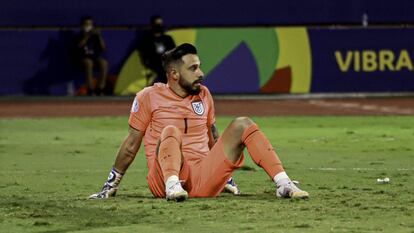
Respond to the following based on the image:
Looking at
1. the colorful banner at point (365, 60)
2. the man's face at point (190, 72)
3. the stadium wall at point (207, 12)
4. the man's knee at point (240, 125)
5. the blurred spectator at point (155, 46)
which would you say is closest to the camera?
the man's knee at point (240, 125)

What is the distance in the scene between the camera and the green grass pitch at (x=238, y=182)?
7867 millimetres

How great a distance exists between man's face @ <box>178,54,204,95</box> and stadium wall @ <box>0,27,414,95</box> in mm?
17065

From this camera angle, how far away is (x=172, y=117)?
9.22 metres

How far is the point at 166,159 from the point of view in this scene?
8.80 m

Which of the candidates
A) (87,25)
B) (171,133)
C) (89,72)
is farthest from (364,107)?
(171,133)

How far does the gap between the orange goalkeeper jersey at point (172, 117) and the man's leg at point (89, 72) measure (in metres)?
16.8

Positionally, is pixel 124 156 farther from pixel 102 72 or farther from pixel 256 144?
pixel 102 72

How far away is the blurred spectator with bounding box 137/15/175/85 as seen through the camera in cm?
2614

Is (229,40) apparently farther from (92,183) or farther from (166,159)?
(166,159)

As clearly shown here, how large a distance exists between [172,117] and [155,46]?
17.1 metres

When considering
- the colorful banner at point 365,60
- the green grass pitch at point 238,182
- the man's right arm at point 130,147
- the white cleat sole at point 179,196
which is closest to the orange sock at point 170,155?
the white cleat sole at point 179,196

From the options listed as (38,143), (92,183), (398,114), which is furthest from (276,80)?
(92,183)

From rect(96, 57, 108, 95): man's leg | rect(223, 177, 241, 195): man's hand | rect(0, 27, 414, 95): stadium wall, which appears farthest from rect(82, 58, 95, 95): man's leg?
rect(223, 177, 241, 195): man's hand

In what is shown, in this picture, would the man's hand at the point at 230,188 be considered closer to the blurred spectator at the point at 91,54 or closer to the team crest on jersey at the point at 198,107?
the team crest on jersey at the point at 198,107
